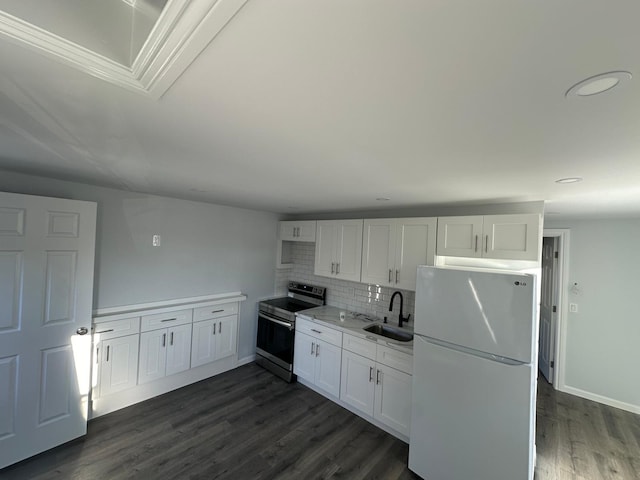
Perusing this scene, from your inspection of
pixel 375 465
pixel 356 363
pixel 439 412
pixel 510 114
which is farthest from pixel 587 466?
pixel 510 114

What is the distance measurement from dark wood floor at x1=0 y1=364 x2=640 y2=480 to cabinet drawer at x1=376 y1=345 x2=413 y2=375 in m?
0.73

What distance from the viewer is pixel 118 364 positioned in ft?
9.16

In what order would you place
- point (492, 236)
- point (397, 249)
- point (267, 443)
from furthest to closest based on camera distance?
point (397, 249)
point (267, 443)
point (492, 236)

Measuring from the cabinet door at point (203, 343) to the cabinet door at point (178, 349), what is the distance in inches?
2.5

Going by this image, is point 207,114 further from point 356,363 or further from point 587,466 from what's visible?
point 587,466

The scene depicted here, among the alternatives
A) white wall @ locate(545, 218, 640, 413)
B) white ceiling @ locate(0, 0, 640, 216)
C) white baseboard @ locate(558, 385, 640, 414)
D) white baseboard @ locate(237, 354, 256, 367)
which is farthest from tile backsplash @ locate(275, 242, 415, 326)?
white baseboard @ locate(558, 385, 640, 414)

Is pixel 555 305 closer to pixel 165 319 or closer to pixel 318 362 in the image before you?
pixel 318 362

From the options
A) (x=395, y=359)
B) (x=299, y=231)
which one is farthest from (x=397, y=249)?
(x=299, y=231)

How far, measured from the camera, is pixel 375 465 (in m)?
2.34

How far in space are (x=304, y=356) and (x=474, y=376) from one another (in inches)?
83.6

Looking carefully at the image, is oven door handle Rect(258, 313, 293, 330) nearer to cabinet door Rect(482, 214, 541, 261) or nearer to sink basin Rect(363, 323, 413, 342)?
sink basin Rect(363, 323, 413, 342)

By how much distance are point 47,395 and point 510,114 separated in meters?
3.70

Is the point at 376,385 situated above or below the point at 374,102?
below

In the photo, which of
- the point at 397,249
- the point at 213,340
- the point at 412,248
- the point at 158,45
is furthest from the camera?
the point at 213,340
